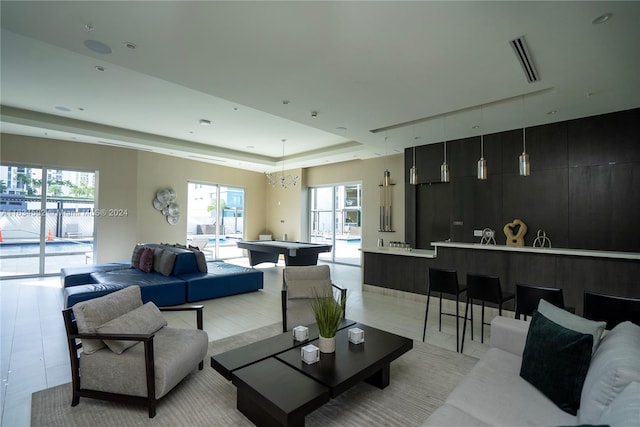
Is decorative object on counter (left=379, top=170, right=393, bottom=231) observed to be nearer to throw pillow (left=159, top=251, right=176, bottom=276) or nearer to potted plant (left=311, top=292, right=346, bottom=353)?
throw pillow (left=159, top=251, right=176, bottom=276)

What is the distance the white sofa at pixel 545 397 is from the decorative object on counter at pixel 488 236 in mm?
3827

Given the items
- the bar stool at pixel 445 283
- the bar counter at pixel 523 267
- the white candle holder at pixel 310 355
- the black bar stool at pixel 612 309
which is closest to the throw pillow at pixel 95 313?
the white candle holder at pixel 310 355

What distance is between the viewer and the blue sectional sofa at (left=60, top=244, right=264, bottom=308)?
4805 millimetres

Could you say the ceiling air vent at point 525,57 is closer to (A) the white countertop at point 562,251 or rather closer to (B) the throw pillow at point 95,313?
(A) the white countertop at point 562,251

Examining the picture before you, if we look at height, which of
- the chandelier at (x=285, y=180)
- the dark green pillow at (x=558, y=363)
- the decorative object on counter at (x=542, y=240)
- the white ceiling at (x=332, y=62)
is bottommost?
the dark green pillow at (x=558, y=363)

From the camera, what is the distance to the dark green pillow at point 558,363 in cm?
178

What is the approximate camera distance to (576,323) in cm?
205

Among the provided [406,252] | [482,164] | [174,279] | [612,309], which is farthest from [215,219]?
[612,309]

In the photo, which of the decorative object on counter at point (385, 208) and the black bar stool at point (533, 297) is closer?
the black bar stool at point (533, 297)

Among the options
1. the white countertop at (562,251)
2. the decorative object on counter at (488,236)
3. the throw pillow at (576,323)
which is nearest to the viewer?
the throw pillow at (576,323)

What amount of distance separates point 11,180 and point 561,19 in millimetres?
10049

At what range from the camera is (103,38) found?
9.19 ft

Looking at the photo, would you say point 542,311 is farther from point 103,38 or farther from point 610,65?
point 103,38

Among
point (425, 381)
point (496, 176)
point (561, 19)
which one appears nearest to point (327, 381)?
point (425, 381)
